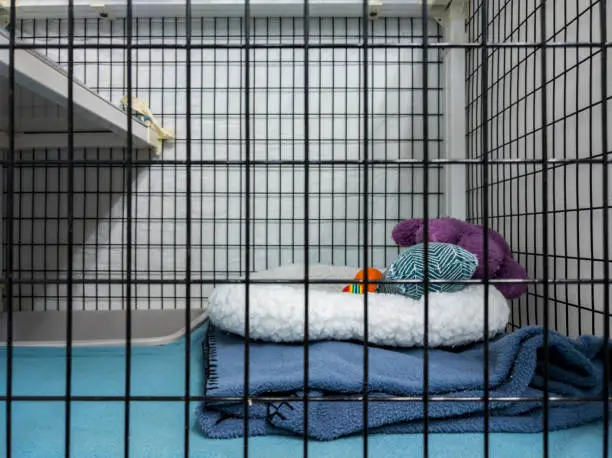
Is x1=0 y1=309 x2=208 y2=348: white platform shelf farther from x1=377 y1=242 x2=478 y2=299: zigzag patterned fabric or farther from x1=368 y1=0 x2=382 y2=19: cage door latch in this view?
x1=368 y1=0 x2=382 y2=19: cage door latch

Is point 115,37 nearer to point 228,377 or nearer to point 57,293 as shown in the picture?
point 57,293

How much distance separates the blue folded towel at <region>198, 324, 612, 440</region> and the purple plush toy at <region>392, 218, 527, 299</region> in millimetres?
307

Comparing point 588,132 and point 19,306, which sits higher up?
point 588,132

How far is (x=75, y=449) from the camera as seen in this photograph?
65 centimetres

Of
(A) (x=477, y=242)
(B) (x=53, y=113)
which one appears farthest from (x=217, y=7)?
(A) (x=477, y=242)

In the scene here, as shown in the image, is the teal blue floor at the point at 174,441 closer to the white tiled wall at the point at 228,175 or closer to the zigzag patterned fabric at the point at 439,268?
the zigzag patterned fabric at the point at 439,268

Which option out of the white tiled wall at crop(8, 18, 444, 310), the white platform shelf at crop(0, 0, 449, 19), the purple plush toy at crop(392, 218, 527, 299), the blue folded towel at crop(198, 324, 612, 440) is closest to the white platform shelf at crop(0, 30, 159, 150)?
the white tiled wall at crop(8, 18, 444, 310)

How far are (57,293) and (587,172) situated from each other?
179 cm

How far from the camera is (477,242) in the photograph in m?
1.31

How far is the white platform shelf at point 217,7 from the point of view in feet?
5.78

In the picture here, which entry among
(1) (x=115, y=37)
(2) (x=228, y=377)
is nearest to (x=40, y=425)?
(2) (x=228, y=377)

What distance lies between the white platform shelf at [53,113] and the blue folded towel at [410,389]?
58 cm

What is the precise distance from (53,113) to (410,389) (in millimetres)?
1700

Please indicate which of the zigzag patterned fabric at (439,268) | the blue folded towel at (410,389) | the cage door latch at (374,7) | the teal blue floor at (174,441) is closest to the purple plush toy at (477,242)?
the zigzag patterned fabric at (439,268)
